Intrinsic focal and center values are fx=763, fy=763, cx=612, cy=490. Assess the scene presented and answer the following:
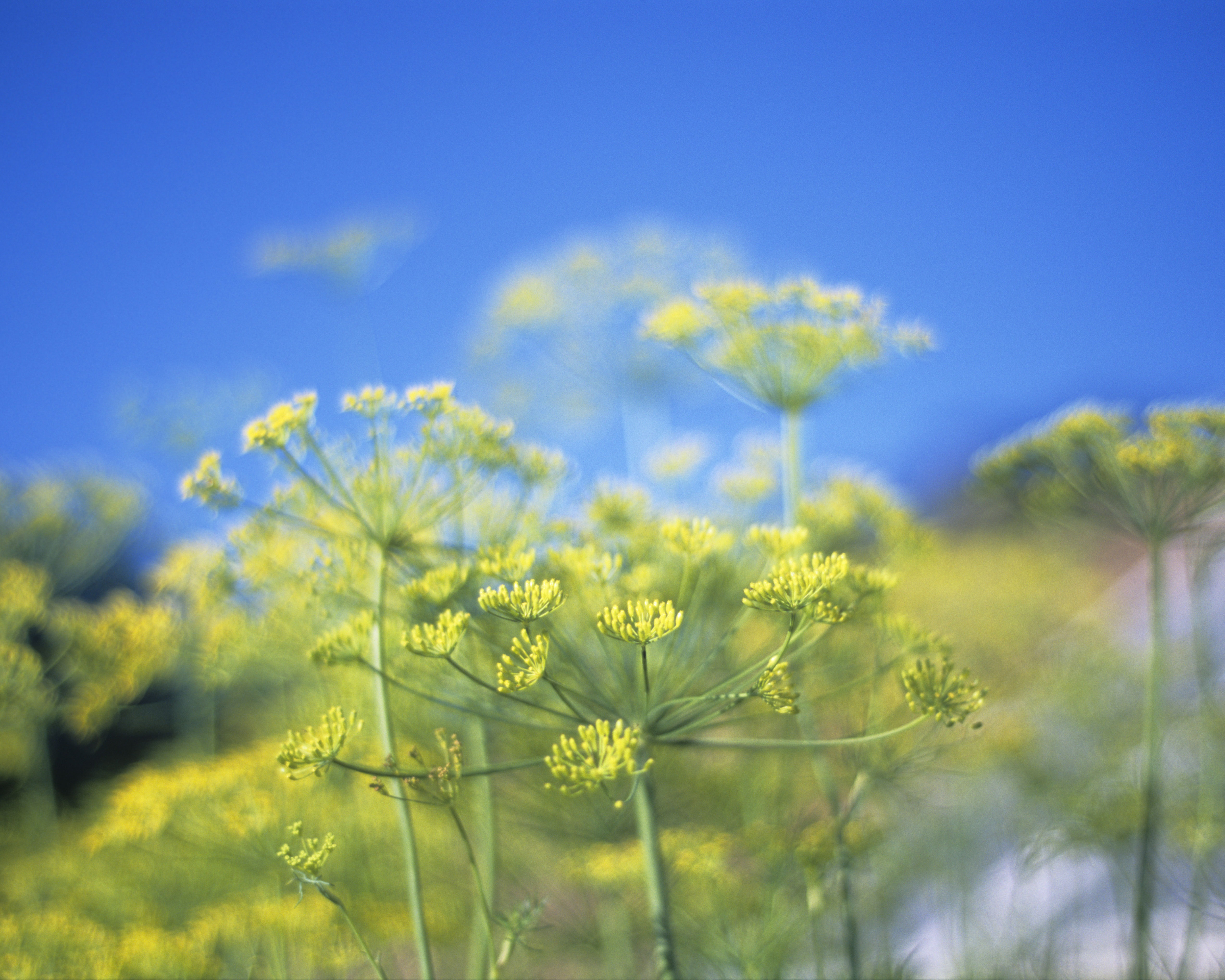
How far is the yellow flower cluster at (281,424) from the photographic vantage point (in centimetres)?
216

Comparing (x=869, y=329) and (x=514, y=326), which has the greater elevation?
(x=514, y=326)

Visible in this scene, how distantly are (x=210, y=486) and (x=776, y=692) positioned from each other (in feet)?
5.74

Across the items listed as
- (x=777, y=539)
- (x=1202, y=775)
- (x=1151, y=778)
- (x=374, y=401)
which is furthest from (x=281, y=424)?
(x=1202, y=775)

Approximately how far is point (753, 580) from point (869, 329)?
1076 millimetres

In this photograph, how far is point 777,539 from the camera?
2.12 m

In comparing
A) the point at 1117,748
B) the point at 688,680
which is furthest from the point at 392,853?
the point at 1117,748

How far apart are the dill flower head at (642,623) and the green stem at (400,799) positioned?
22.3 inches

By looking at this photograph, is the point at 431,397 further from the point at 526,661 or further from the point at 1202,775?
the point at 1202,775

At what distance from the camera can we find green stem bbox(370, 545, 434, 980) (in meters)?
1.79

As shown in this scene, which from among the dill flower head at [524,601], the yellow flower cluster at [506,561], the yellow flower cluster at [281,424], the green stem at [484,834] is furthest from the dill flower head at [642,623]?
the yellow flower cluster at [281,424]

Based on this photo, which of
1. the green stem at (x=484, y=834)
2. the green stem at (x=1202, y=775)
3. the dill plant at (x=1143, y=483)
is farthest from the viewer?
the green stem at (x=1202, y=775)

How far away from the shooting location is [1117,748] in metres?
4.59

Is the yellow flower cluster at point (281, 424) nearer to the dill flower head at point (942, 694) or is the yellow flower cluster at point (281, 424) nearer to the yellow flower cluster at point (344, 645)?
the yellow flower cluster at point (344, 645)

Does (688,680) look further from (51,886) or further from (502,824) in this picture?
(51,886)
